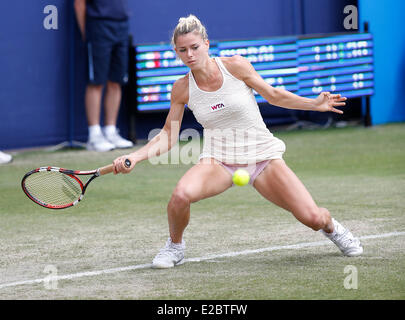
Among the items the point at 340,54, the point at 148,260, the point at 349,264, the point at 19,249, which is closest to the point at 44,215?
the point at 19,249

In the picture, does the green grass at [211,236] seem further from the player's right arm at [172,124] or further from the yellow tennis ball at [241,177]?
the player's right arm at [172,124]

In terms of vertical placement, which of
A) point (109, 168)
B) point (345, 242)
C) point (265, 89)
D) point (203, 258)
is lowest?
point (203, 258)

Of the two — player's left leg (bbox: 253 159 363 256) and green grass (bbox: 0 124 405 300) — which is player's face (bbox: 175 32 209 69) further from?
green grass (bbox: 0 124 405 300)

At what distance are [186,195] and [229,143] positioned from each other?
1.65ft

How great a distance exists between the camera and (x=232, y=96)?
220 inches

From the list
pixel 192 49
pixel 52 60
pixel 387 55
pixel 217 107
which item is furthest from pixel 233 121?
pixel 387 55

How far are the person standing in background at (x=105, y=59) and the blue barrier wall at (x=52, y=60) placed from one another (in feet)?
1.69

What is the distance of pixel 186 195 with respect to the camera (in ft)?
17.7

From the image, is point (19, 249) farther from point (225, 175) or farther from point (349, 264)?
point (349, 264)

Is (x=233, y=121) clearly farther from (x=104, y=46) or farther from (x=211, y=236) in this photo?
(x=104, y=46)

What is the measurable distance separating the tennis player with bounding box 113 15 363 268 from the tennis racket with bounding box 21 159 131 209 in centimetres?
44

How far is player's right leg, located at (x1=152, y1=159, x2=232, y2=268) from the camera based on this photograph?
543 centimetres

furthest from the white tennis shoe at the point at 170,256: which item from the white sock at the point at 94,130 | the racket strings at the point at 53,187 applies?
the white sock at the point at 94,130

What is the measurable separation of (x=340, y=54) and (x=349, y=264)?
8.27 metres
